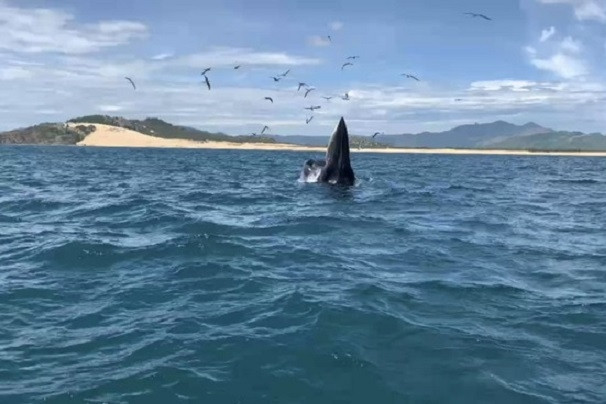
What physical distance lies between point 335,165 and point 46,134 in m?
170

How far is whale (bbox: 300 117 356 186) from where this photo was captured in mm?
25781

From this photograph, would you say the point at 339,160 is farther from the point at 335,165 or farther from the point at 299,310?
the point at 299,310

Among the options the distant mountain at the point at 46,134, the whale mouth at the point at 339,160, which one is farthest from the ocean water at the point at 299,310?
the distant mountain at the point at 46,134

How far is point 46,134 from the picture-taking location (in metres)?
180

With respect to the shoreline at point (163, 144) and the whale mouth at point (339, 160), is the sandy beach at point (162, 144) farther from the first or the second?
the whale mouth at point (339, 160)

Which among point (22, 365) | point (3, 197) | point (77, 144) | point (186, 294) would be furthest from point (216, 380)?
point (77, 144)

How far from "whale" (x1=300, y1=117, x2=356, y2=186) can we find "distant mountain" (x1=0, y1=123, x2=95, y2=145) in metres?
151

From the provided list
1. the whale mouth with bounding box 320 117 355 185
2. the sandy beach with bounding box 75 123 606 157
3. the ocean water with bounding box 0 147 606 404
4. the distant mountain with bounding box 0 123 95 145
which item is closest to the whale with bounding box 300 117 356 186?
the whale mouth with bounding box 320 117 355 185

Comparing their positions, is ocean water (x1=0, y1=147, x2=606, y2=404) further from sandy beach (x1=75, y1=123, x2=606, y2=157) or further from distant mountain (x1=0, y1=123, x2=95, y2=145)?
distant mountain (x1=0, y1=123, x2=95, y2=145)

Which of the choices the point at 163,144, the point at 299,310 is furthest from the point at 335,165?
the point at 163,144

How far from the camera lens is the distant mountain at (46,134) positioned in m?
172

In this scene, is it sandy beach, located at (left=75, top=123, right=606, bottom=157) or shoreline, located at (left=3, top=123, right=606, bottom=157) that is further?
sandy beach, located at (left=75, top=123, right=606, bottom=157)

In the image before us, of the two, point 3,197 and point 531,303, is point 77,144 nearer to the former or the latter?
point 3,197

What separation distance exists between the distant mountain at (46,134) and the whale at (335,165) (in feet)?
497
